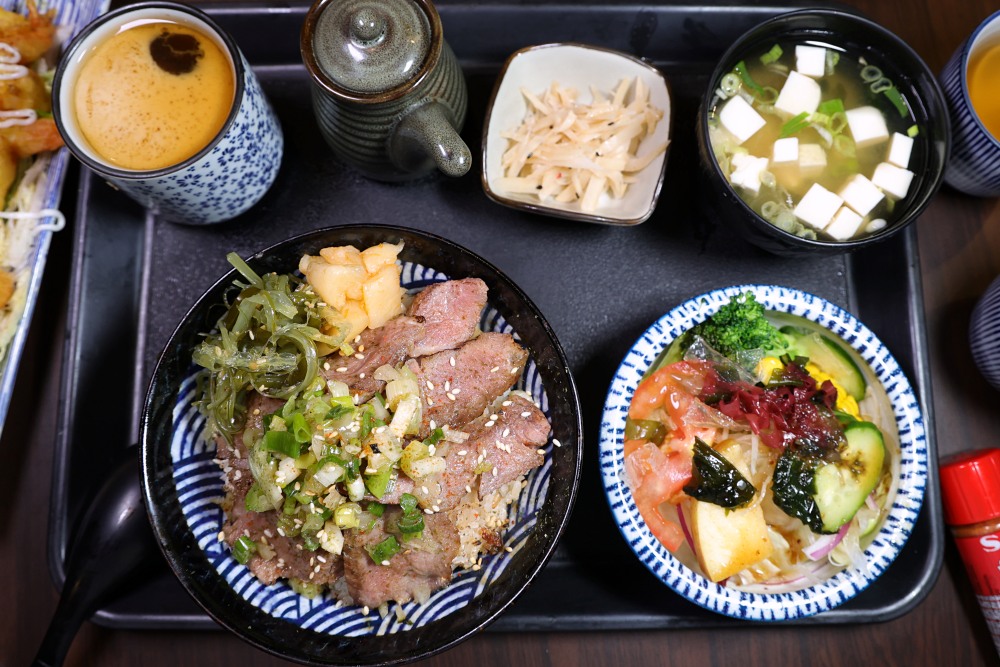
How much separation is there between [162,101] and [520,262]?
1244mm

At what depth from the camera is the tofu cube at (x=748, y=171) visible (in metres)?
2.47

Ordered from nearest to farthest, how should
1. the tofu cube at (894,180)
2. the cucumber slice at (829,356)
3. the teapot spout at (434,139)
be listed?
the teapot spout at (434,139) → the cucumber slice at (829,356) → the tofu cube at (894,180)

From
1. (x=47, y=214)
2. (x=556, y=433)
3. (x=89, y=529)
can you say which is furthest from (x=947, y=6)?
(x=89, y=529)

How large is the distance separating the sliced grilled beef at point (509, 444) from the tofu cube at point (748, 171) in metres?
1.05

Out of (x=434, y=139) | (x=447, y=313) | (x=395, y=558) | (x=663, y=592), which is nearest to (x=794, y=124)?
(x=434, y=139)

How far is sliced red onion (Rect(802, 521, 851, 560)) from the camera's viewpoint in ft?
7.53

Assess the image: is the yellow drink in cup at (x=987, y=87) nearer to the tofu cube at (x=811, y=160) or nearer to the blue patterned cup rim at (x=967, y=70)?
the blue patterned cup rim at (x=967, y=70)

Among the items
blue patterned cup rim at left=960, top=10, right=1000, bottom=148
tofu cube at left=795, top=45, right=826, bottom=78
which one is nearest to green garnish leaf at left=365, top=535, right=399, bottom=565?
tofu cube at left=795, top=45, right=826, bottom=78

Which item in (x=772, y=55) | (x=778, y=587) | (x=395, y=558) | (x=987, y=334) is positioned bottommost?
(x=778, y=587)

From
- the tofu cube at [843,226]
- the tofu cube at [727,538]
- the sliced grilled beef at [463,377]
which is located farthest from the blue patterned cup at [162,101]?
the tofu cube at [843,226]

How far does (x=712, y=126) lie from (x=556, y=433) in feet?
3.89

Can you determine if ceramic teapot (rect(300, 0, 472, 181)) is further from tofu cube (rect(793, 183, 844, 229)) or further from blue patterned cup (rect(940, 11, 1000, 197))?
blue patterned cup (rect(940, 11, 1000, 197))

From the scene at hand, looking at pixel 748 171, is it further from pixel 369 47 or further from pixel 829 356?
pixel 369 47

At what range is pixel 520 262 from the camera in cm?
260
